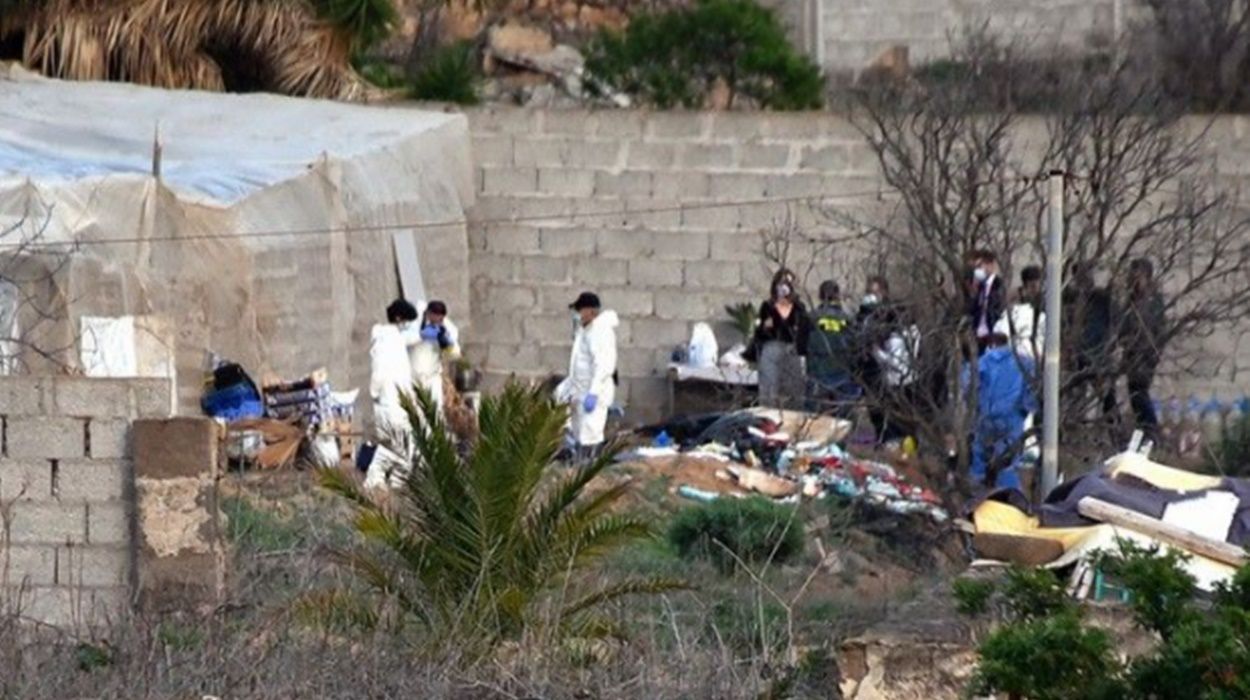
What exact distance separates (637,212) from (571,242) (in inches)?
22.1

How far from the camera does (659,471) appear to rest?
19.7 metres

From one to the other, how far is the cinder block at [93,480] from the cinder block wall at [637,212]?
8.93 m

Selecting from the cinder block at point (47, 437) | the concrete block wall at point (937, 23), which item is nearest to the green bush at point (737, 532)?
the cinder block at point (47, 437)

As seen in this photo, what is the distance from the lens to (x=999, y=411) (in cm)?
1852

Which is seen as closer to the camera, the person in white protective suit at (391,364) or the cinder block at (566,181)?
the person in white protective suit at (391,364)

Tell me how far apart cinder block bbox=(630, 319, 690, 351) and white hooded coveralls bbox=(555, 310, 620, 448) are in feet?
8.01

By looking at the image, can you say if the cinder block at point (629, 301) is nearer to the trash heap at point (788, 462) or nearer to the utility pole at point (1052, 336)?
the trash heap at point (788, 462)

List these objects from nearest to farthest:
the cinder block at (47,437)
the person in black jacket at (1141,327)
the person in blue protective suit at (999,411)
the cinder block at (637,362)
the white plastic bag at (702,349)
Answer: the cinder block at (47,437) → the person in blue protective suit at (999,411) → the person in black jacket at (1141,327) → the white plastic bag at (702,349) → the cinder block at (637,362)

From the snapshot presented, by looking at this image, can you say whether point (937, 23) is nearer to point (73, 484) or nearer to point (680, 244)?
point (680, 244)

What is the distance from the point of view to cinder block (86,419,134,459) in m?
14.6

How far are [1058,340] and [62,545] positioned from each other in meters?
5.62

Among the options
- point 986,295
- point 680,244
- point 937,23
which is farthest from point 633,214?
point 937,23

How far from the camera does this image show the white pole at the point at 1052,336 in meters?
16.3

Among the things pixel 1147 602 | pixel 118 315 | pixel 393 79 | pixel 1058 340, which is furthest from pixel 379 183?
pixel 1147 602
